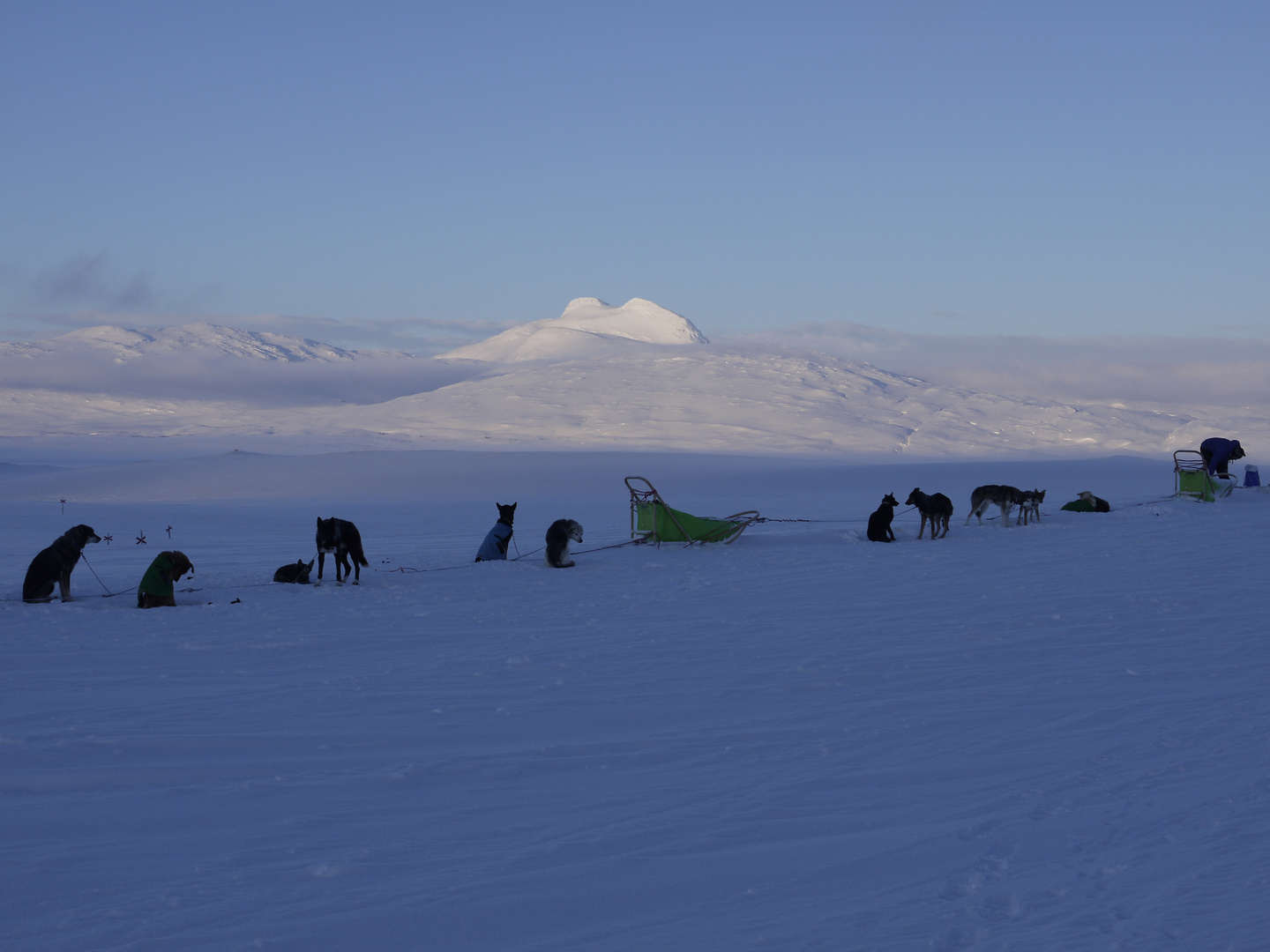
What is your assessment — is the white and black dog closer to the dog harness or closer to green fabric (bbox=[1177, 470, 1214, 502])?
the dog harness

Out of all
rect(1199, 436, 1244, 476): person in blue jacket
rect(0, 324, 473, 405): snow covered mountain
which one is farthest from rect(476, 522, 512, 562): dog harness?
rect(0, 324, 473, 405): snow covered mountain

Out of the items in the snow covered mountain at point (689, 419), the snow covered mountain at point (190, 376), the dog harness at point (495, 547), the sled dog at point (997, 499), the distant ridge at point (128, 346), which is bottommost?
the dog harness at point (495, 547)

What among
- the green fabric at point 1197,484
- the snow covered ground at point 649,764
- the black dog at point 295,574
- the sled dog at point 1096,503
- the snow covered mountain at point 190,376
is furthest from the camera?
the snow covered mountain at point 190,376

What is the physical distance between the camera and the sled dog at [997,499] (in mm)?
14227

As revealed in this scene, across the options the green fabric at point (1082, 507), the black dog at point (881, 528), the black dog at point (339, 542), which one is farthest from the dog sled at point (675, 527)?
the green fabric at point (1082, 507)

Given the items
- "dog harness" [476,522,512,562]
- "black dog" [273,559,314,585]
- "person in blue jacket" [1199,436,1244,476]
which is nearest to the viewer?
"black dog" [273,559,314,585]

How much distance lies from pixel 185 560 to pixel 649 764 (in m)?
6.22

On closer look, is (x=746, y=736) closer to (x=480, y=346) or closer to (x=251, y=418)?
(x=251, y=418)

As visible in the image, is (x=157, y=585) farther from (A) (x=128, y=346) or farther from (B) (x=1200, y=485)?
(A) (x=128, y=346)

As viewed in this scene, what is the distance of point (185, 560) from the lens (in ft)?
29.1

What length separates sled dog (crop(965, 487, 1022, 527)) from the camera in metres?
14.2

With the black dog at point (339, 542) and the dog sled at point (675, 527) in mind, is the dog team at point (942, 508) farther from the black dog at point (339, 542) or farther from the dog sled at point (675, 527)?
the black dog at point (339, 542)

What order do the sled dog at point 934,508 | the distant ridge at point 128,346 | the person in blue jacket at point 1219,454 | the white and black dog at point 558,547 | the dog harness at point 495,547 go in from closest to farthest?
the white and black dog at point 558,547
the dog harness at point 495,547
the sled dog at point 934,508
the person in blue jacket at point 1219,454
the distant ridge at point 128,346

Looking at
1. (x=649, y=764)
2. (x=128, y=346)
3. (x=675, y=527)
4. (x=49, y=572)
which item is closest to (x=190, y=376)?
(x=128, y=346)
